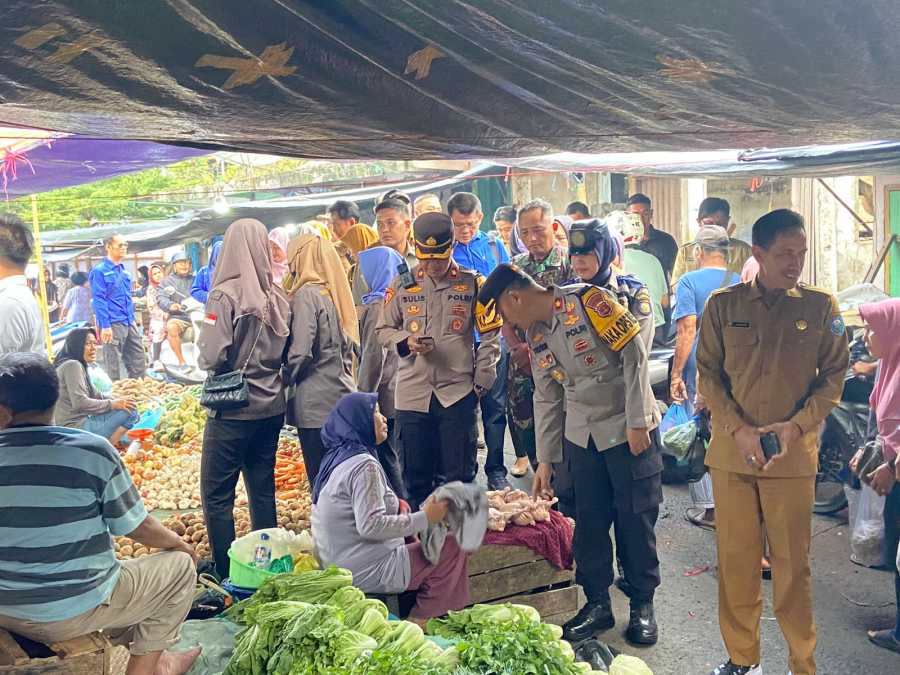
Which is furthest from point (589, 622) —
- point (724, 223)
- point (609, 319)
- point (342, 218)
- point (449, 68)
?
point (724, 223)

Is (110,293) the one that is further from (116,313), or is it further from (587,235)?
(587,235)

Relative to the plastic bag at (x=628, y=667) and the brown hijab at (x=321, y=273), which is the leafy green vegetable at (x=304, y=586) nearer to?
the plastic bag at (x=628, y=667)

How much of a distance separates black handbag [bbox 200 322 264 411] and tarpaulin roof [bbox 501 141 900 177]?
3051 mm

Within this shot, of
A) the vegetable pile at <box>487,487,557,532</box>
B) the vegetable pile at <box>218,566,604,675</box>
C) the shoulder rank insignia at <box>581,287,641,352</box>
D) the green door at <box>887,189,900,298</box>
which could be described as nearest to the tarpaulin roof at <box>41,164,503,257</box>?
the green door at <box>887,189,900,298</box>

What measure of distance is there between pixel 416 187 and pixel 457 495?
1281 cm

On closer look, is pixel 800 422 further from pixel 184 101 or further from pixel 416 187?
pixel 416 187

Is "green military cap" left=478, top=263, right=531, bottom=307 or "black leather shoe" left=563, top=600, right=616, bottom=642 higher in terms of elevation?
"green military cap" left=478, top=263, right=531, bottom=307

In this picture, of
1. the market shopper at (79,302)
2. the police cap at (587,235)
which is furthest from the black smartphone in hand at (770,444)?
the market shopper at (79,302)

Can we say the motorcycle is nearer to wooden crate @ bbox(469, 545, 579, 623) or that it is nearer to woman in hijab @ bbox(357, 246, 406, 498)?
wooden crate @ bbox(469, 545, 579, 623)

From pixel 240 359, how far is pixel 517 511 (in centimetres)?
194

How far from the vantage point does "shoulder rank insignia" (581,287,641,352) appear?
4.45m

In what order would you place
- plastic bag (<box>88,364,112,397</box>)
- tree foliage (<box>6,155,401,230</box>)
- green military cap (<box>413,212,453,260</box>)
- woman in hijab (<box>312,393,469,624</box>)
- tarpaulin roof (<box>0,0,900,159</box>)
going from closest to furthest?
tarpaulin roof (<box>0,0,900,159</box>), woman in hijab (<box>312,393,469,624</box>), green military cap (<box>413,212,453,260</box>), plastic bag (<box>88,364,112,397</box>), tree foliage (<box>6,155,401,230</box>)

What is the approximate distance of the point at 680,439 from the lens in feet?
22.2

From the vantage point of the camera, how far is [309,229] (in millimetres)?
6219
